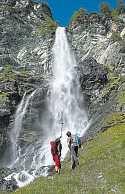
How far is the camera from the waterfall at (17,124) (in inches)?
3718

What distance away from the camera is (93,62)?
126 meters

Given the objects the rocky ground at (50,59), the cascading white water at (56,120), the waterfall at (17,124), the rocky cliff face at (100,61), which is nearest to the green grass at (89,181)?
the rocky ground at (50,59)

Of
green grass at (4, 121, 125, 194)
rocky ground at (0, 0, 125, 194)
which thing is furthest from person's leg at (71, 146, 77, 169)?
rocky ground at (0, 0, 125, 194)

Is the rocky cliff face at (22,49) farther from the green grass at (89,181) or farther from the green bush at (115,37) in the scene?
the green grass at (89,181)

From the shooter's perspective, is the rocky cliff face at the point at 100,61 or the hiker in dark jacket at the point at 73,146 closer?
the hiker in dark jacket at the point at 73,146

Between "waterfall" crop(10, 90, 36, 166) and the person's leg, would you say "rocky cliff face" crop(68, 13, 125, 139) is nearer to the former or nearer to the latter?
"waterfall" crop(10, 90, 36, 166)

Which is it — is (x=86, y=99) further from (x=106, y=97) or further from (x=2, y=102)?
(x=2, y=102)

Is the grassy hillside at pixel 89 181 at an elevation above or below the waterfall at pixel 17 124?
below

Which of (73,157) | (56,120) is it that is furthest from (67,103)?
(73,157)

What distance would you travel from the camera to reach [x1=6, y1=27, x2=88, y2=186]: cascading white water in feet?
277

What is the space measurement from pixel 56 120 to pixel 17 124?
1000cm

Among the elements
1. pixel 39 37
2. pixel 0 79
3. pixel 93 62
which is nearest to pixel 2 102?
pixel 0 79

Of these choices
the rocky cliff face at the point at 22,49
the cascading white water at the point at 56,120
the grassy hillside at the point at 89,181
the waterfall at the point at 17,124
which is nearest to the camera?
the grassy hillside at the point at 89,181

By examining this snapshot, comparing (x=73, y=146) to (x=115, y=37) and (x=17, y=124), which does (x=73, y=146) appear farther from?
(x=115, y=37)
